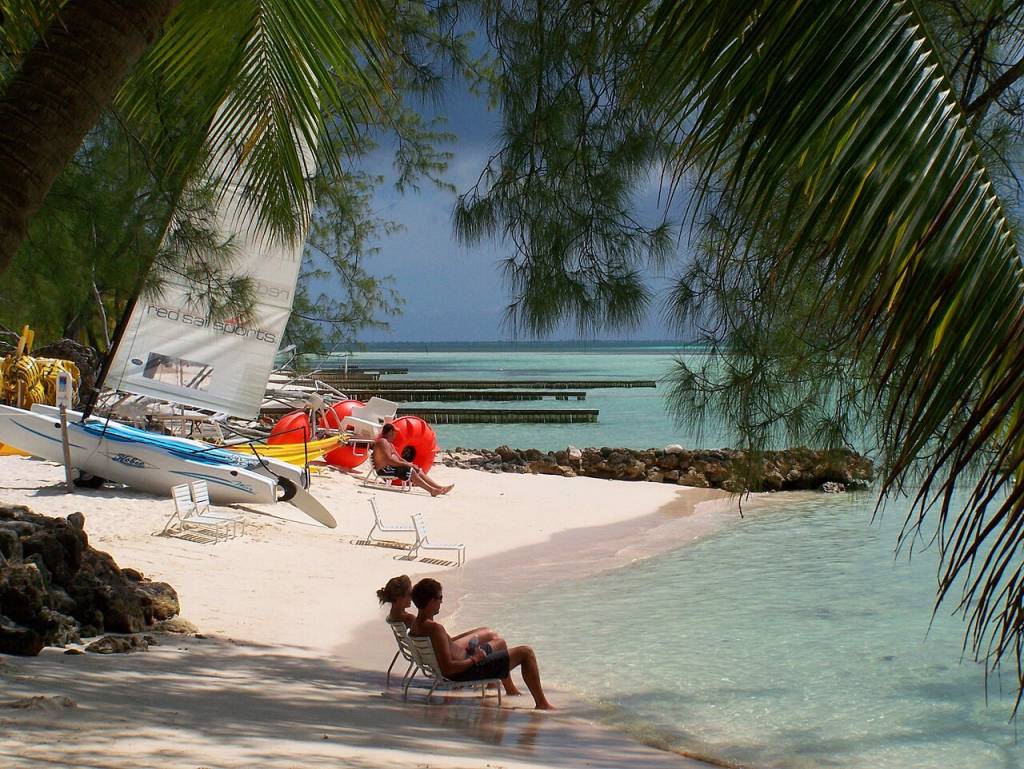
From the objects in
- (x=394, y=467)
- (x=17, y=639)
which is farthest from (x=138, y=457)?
(x=17, y=639)

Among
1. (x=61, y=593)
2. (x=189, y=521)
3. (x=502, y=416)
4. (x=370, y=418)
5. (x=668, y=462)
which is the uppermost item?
(x=502, y=416)

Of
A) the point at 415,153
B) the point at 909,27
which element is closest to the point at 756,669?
the point at 415,153

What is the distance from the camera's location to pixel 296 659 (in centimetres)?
762

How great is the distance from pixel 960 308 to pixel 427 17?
13.9ft

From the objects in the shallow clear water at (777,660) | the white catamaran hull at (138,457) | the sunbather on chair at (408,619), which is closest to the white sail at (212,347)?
the white catamaran hull at (138,457)

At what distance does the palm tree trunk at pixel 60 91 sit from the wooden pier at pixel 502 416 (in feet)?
123

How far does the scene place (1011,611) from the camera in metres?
2.12

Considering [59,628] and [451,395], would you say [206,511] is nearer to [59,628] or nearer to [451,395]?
[59,628]

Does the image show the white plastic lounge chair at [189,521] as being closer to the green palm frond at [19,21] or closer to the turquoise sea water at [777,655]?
the turquoise sea water at [777,655]

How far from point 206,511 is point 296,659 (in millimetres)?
4515

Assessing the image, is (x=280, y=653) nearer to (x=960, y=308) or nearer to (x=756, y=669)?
(x=756, y=669)

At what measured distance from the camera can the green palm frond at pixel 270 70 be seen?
11.7ft

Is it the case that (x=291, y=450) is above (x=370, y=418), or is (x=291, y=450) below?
below

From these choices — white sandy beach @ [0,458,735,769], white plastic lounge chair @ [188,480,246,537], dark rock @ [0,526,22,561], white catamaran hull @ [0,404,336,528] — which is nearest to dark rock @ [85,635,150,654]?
white sandy beach @ [0,458,735,769]
